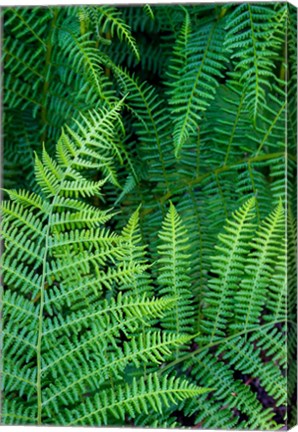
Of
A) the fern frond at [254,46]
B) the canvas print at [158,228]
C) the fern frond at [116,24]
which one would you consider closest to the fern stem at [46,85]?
the canvas print at [158,228]

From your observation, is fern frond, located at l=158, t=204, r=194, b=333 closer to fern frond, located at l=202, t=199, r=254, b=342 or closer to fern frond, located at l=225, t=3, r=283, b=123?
fern frond, located at l=202, t=199, r=254, b=342

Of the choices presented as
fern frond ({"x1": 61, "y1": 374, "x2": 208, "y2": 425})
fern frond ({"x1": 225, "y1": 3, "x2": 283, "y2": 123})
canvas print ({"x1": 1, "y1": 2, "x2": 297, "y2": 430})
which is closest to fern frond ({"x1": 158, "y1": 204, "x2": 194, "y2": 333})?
canvas print ({"x1": 1, "y1": 2, "x2": 297, "y2": 430})

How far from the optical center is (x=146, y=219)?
1.74 meters

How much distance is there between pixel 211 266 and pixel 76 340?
1.19 feet

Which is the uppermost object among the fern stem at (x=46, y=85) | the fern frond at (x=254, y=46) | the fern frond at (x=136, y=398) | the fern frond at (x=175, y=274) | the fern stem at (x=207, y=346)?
the fern frond at (x=254, y=46)

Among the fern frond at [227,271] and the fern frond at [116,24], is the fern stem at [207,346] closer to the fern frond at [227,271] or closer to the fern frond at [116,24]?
the fern frond at [227,271]

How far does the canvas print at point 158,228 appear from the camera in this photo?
64.8 inches

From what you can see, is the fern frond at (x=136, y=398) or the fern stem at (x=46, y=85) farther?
the fern stem at (x=46, y=85)

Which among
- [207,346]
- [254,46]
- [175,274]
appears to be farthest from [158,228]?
[254,46]

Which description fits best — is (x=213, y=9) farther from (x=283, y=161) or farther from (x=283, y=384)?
(x=283, y=384)

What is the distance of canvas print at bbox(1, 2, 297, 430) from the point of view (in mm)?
1646

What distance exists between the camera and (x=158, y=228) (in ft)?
5.66

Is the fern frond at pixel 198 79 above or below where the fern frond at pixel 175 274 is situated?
above

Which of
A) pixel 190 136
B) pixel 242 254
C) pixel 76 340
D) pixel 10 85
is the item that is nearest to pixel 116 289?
pixel 76 340
